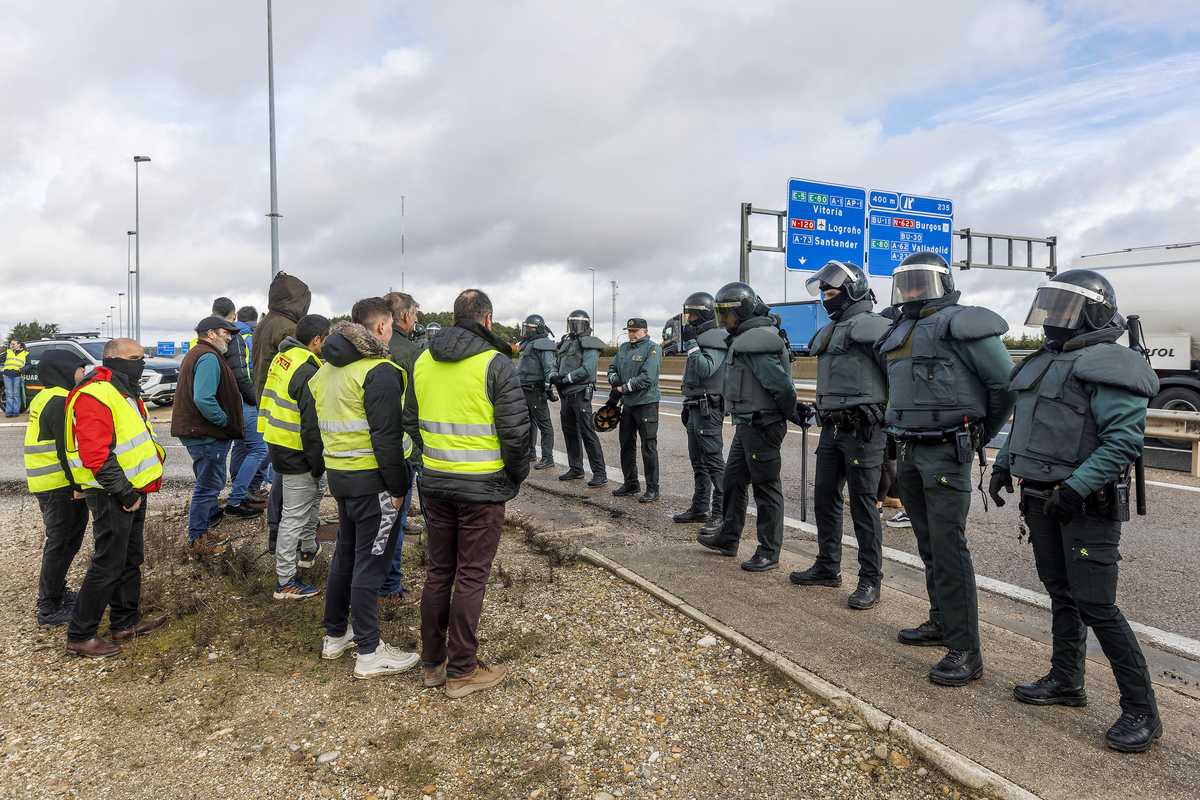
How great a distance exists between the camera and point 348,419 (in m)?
3.76

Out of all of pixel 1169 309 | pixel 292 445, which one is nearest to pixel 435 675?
pixel 292 445

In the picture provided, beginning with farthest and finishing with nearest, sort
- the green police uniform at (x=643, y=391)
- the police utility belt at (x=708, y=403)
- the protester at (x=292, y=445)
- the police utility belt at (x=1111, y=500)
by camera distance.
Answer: the green police uniform at (x=643, y=391) < the police utility belt at (x=708, y=403) < the protester at (x=292, y=445) < the police utility belt at (x=1111, y=500)

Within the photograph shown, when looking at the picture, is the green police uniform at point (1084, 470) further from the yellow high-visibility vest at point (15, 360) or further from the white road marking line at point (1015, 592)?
the yellow high-visibility vest at point (15, 360)

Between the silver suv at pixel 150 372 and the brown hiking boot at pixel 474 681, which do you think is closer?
the brown hiking boot at pixel 474 681

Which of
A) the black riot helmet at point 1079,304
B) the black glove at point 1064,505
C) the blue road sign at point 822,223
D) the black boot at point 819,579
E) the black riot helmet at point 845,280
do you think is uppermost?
the blue road sign at point 822,223

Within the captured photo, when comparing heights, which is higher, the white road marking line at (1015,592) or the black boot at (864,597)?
the black boot at (864,597)

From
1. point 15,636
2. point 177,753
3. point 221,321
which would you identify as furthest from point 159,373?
point 177,753

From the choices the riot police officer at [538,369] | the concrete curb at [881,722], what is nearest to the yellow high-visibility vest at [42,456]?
the concrete curb at [881,722]

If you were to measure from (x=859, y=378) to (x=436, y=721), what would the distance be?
3138 millimetres

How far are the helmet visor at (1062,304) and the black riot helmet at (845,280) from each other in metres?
1.54

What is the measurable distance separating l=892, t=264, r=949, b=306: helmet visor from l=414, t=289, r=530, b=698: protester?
212 cm

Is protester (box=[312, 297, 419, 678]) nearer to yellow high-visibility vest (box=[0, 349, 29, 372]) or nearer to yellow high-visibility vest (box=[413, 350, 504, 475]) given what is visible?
yellow high-visibility vest (box=[413, 350, 504, 475])

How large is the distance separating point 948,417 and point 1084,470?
2.38ft

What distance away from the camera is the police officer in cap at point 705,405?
692 centimetres
